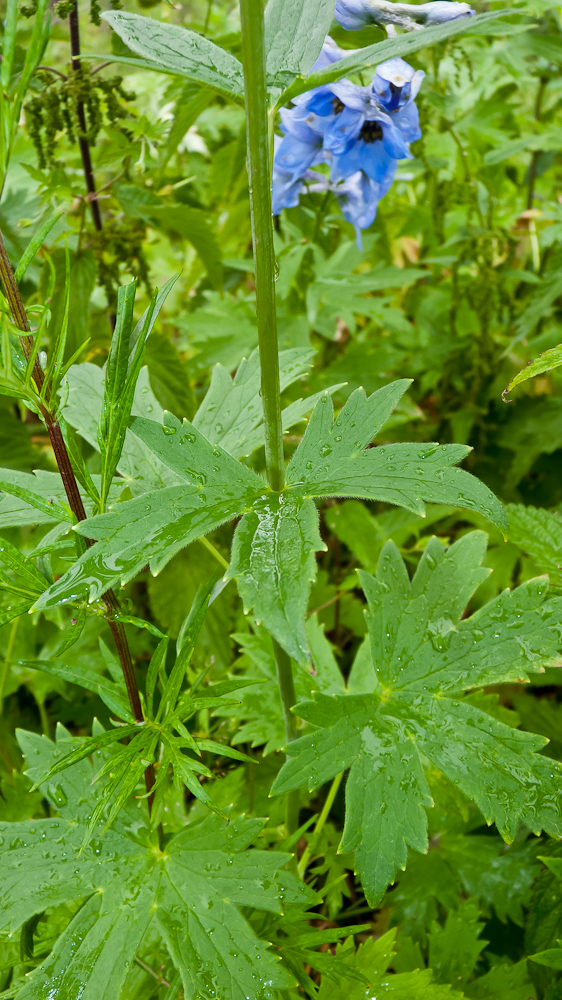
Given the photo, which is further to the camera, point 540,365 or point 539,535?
point 539,535

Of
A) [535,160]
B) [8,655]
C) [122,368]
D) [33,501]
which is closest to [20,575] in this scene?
[33,501]

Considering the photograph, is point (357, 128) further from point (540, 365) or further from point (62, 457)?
point (62, 457)

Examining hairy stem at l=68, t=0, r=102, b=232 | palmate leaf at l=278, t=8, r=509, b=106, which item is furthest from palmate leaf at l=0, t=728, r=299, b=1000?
hairy stem at l=68, t=0, r=102, b=232

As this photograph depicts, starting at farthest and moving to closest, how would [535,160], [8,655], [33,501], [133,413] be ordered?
[535,160], [8,655], [133,413], [33,501]

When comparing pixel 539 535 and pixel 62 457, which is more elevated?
pixel 62 457

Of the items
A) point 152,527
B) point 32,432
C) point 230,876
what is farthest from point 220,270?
point 230,876

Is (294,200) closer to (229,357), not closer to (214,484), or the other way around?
(229,357)

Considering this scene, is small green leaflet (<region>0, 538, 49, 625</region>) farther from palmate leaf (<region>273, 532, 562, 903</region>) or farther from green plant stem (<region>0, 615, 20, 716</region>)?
green plant stem (<region>0, 615, 20, 716</region>)

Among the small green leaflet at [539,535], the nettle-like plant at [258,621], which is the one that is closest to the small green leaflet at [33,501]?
the nettle-like plant at [258,621]
